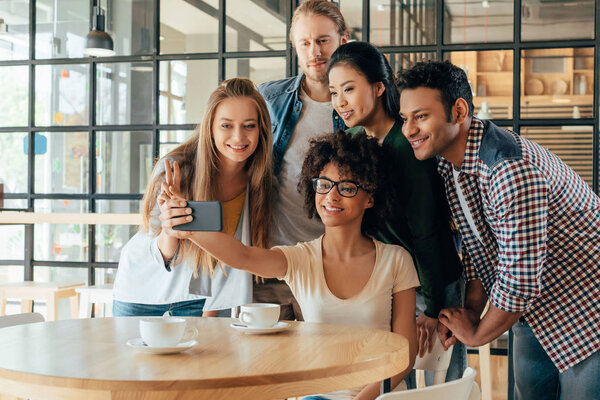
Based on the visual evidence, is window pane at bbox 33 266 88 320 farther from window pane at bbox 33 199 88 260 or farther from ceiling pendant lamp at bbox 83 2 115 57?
ceiling pendant lamp at bbox 83 2 115 57

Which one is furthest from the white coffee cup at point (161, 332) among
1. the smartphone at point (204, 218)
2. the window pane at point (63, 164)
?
the window pane at point (63, 164)

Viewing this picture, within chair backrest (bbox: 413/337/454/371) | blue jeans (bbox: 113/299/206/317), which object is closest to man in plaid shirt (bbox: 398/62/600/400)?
chair backrest (bbox: 413/337/454/371)

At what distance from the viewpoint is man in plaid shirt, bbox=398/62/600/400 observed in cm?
147

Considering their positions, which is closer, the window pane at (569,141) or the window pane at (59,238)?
the window pane at (569,141)

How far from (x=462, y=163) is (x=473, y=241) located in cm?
24

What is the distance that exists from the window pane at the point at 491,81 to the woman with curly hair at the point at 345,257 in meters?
2.11

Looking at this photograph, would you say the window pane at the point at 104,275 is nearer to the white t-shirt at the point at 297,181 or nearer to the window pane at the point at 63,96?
the window pane at the point at 63,96

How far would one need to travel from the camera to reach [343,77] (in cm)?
188

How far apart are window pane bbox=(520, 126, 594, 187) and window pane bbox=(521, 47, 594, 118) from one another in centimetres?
8

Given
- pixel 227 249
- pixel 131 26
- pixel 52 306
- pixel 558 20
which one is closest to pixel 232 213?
pixel 227 249

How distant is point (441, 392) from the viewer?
112 centimetres

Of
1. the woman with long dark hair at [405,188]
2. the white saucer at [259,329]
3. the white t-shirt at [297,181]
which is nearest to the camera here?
the white saucer at [259,329]

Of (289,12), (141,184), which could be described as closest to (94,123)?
(141,184)

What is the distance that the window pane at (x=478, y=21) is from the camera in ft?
12.4
